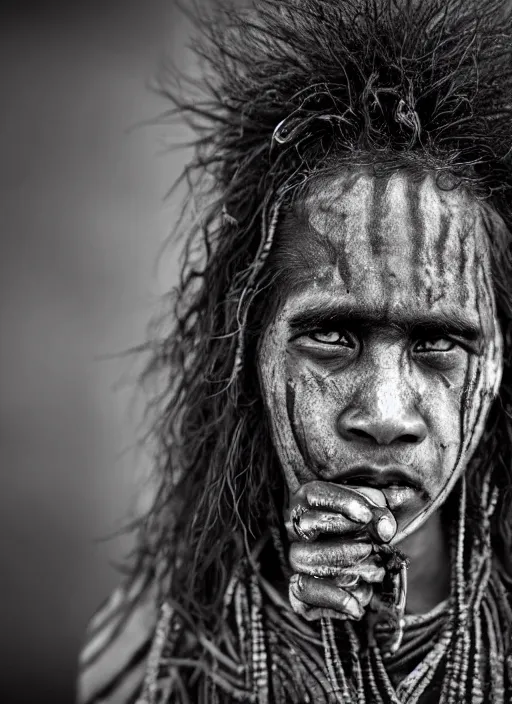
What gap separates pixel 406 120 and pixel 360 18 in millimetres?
201

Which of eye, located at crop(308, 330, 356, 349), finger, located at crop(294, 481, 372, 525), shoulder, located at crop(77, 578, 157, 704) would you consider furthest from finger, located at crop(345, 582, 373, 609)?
shoulder, located at crop(77, 578, 157, 704)

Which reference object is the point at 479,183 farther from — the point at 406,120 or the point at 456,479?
the point at 456,479

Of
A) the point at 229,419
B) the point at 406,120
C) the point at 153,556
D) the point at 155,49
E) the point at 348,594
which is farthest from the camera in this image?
the point at 155,49

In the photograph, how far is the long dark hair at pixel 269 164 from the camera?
137 centimetres

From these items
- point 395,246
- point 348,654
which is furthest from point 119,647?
point 395,246

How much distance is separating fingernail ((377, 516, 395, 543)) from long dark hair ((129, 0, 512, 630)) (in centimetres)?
30

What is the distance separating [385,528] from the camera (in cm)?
121

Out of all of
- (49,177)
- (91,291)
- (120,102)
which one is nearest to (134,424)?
(91,291)

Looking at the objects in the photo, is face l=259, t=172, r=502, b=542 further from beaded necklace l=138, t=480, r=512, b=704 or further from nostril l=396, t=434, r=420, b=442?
beaded necklace l=138, t=480, r=512, b=704

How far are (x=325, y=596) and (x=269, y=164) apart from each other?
27.8 inches

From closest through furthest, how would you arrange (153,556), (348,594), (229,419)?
(348,594)
(229,419)
(153,556)

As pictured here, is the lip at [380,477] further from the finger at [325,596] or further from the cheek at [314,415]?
the finger at [325,596]

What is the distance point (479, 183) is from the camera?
1354mm

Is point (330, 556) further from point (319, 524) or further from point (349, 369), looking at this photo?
point (349, 369)
